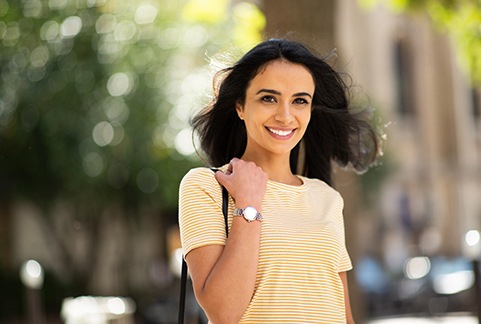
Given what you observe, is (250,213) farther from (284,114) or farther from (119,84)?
(119,84)

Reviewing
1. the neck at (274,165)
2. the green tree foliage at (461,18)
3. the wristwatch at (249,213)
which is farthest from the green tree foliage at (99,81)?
the wristwatch at (249,213)

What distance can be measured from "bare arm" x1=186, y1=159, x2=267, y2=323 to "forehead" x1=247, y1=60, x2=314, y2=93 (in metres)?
0.43

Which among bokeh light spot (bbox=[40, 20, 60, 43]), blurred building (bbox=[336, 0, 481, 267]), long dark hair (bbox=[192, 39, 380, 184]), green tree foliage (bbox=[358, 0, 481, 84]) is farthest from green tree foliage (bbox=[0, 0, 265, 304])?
long dark hair (bbox=[192, 39, 380, 184])

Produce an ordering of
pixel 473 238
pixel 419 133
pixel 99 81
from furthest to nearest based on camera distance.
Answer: pixel 419 133
pixel 99 81
pixel 473 238

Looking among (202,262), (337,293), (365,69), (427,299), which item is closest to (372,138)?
(337,293)

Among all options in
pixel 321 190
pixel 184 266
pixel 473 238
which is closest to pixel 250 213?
pixel 184 266

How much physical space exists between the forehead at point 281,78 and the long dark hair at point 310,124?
0.02 meters

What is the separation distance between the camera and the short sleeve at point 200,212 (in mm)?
3535

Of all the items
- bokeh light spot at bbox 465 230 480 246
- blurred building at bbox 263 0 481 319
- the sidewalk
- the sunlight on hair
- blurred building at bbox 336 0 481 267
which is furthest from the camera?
blurred building at bbox 336 0 481 267

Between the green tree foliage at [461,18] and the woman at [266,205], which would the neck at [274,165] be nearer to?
the woman at [266,205]

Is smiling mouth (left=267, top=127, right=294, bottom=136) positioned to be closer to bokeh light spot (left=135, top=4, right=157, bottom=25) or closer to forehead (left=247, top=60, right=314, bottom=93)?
forehead (left=247, top=60, right=314, bottom=93)

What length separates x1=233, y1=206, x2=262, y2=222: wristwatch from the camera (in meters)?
3.54

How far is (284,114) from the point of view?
3.76 meters

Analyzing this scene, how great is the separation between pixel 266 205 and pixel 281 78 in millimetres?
415
